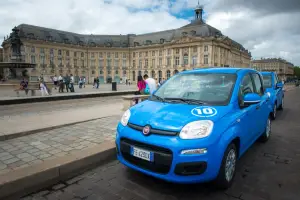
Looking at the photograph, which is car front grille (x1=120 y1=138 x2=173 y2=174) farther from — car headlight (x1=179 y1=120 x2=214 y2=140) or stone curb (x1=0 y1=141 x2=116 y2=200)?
stone curb (x1=0 y1=141 x2=116 y2=200)

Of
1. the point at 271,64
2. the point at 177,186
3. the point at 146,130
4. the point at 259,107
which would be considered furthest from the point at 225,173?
the point at 271,64

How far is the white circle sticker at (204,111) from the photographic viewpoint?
3074mm

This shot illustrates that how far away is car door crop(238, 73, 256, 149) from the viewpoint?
3.65 meters

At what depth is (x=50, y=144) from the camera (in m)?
4.80

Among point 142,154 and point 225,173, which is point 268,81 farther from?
point 142,154

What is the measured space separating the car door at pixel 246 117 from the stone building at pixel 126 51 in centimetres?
7535

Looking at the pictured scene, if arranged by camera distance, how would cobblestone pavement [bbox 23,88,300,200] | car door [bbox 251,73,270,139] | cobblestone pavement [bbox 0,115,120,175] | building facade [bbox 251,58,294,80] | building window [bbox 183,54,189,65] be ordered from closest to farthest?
cobblestone pavement [bbox 23,88,300,200] → cobblestone pavement [bbox 0,115,120,175] → car door [bbox 251,73,270,139] → building window [bbox 183,54,189,65] → building facade [bbox 251,58,294,80]

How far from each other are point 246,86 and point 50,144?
4.57 metres

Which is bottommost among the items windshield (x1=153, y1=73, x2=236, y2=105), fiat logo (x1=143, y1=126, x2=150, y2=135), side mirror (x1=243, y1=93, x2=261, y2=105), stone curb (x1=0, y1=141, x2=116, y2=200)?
stone curb (x1=0, y1=141, x2=116, y2=200)

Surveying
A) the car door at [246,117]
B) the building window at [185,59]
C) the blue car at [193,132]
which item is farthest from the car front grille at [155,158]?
the building window at [185,59]

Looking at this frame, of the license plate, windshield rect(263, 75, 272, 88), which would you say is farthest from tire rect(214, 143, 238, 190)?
windshield rect(263, 75, 272, 88)

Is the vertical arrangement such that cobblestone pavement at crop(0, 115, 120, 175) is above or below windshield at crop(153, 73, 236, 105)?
below

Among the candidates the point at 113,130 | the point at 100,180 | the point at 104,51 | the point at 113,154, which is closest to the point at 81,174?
the point at 100,180

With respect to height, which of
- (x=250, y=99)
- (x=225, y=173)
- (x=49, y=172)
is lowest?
(x=49, y=172)
